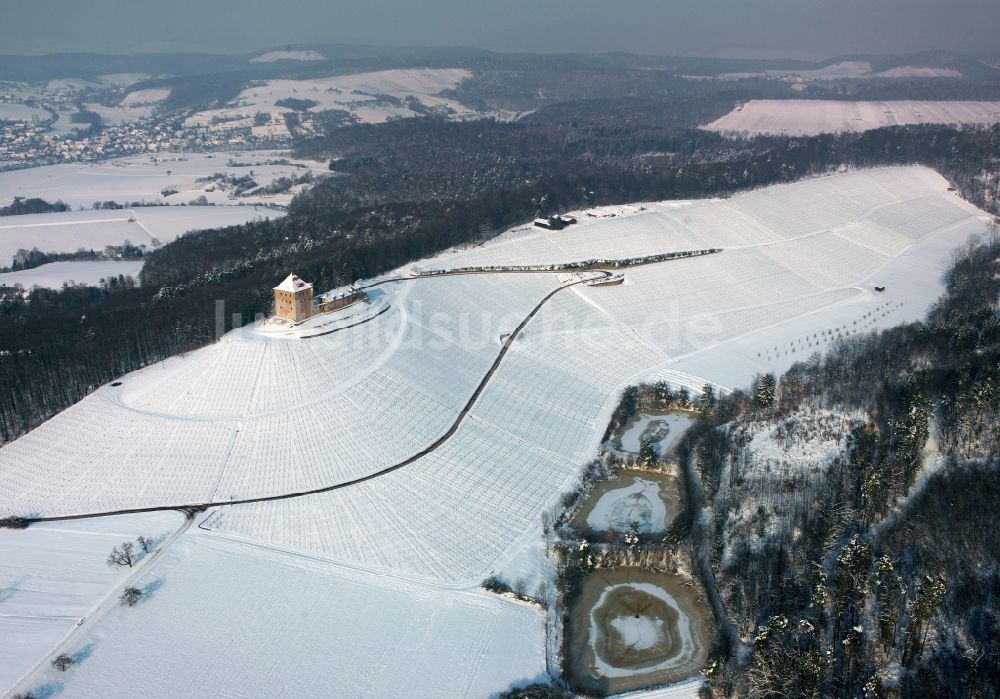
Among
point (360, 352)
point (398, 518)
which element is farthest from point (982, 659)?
point (360, 352)

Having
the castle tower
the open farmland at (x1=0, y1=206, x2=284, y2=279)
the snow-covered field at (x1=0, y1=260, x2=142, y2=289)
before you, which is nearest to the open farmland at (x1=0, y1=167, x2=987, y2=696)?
the castle tower

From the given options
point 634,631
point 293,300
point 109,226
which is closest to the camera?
point 634,631

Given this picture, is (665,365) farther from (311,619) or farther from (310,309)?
(311,619)

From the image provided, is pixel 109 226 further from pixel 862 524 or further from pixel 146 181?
pixel 862 524

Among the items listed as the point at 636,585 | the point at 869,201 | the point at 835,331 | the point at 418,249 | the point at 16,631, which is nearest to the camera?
the point at 16,631

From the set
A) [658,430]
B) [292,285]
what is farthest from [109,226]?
[658,430]

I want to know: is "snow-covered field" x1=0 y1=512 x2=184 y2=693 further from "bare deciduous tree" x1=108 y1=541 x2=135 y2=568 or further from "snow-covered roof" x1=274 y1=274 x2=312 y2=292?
"snow-covered roof" x1=274 y1=274 x2=312 y2=292

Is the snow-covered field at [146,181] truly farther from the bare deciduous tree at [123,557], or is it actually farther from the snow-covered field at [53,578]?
the bare deciduous tree at [123,557]
